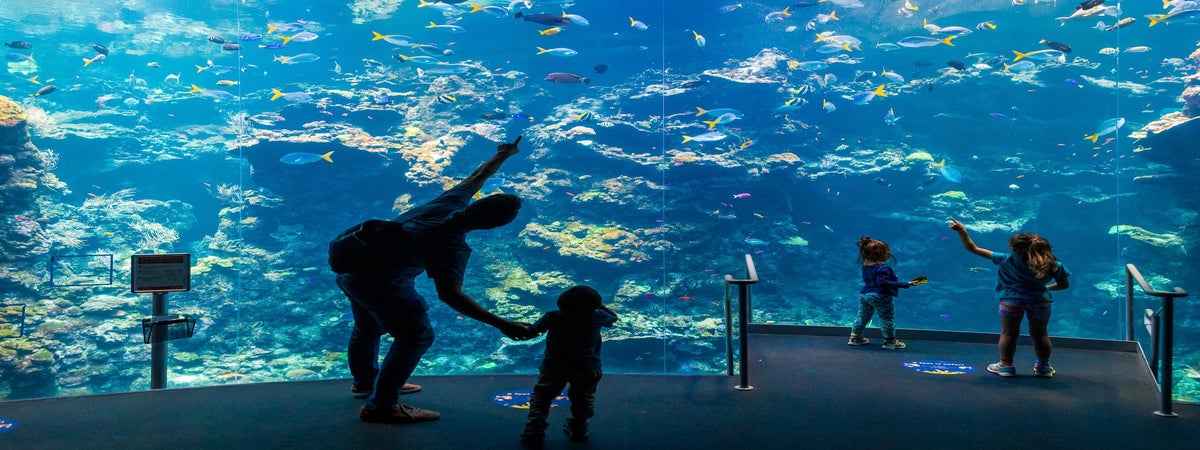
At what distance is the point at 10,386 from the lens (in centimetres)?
1128

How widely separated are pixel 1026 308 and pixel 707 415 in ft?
7.12

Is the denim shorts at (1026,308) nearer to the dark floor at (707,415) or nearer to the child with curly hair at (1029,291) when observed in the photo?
the child with curly hair at (1029,291)

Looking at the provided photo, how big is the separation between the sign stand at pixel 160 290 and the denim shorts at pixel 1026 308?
190 inches

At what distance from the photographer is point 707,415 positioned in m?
2.89

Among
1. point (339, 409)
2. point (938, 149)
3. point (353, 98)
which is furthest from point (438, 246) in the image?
point (938, 149)

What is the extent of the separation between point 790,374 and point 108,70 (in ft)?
110

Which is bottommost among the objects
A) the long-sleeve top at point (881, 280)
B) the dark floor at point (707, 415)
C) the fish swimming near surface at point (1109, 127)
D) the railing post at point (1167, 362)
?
the dark floor at point (707, 415)

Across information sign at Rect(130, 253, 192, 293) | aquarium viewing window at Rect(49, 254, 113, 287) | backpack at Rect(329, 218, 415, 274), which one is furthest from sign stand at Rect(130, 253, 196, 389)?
aquarium viewing window at Rect(49, 254, 113, 287)

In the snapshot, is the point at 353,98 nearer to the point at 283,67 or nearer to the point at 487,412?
A: the point at 283,67

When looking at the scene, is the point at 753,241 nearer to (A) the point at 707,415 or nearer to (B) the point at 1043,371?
(B) the point at 1043,371

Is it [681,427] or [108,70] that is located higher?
[108,70]

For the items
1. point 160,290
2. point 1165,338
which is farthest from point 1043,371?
point 160,290

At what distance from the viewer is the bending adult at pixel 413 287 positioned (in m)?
2.36

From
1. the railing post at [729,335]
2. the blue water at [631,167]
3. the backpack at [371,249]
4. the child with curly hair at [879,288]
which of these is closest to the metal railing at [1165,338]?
the child with curly hair at [879,288]
